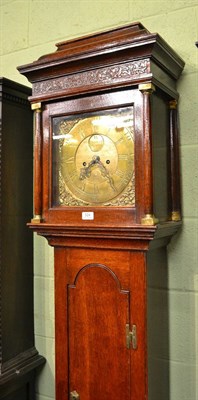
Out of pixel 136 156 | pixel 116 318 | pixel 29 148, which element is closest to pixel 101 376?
pixel 116 318

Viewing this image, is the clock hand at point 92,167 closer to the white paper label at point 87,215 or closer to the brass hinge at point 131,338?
the white paper label at point 87,215

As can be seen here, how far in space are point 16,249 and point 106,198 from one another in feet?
2.01

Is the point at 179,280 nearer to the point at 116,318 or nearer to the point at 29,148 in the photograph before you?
the point at 116,318

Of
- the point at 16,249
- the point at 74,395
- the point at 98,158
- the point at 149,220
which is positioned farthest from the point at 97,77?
the point at 74,395

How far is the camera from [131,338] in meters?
1.31

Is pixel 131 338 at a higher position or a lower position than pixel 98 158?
lower

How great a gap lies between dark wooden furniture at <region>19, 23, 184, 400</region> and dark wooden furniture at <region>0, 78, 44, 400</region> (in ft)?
0.88

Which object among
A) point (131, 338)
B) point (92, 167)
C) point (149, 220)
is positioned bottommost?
point (131, 338)

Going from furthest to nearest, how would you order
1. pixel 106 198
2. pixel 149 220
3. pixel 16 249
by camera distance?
pixel 16 249
pixel 106 198
pixel 149 220

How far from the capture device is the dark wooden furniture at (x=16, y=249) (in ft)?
5.47

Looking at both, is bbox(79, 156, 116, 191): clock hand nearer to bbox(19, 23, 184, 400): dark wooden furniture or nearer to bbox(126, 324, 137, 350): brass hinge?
bbox(19, 23, 184, 400): dark wooden furniture

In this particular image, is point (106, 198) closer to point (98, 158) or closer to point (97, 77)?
point (98, 158)

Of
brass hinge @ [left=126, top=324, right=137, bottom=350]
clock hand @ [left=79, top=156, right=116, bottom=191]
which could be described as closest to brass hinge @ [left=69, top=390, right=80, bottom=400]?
brass hinge @ [left=126, top=324, right=137, bottom=350]

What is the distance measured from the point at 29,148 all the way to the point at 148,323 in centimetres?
98
